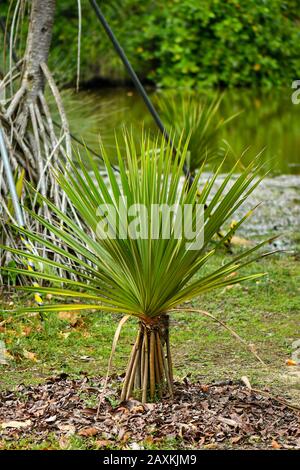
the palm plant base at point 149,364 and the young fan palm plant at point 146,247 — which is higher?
the young fan palm plant at point 146,247

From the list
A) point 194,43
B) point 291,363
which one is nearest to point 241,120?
point 194,43

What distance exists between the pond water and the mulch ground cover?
3902 millimetres

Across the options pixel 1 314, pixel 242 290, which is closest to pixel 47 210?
pixel 1 314

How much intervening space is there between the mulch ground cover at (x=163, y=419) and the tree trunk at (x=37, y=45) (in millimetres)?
3059

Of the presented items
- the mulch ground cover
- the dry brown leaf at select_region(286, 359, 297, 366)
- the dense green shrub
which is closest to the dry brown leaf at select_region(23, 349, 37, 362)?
the mulch ground cover

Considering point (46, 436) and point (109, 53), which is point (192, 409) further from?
point (109, 53)

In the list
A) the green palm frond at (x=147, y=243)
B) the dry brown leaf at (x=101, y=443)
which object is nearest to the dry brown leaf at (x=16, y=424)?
the dry brown leaf at (x=101, y=443)

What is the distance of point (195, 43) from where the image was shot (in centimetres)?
2067

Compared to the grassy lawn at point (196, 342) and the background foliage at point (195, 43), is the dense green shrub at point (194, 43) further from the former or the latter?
the grassy lawn at point (196, 342)

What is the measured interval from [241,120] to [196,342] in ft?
32.7

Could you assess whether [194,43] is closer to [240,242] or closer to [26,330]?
[240,242]

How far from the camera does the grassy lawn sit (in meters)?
5.11

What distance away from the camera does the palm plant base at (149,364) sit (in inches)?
167

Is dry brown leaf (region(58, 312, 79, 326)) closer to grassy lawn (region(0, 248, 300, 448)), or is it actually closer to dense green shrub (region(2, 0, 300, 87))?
grassy lawn (region(0, 248, 300, 448))
